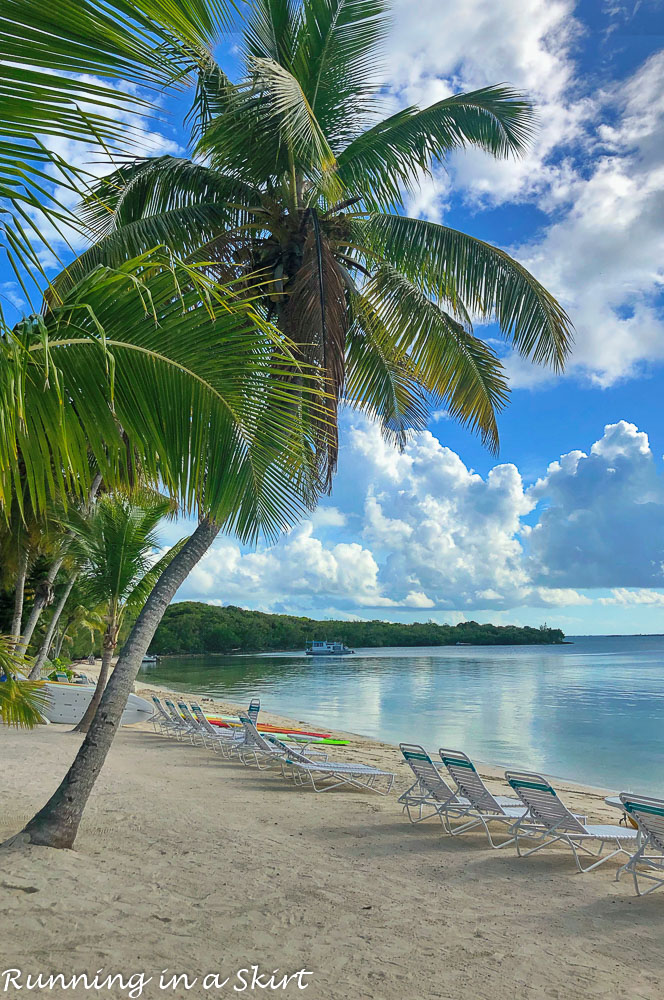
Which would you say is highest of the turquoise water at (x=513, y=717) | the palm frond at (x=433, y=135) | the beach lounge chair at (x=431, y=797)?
the palm frond at (x=433, y=135)

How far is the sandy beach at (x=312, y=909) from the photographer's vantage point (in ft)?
12.8

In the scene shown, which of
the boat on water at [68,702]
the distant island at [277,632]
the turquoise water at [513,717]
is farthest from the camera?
the distant island at [277,632]

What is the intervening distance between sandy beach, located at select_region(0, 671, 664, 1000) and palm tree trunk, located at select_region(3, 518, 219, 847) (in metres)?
0.25

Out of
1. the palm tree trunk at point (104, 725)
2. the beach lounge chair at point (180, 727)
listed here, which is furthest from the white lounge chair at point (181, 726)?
the palm tree trunk at point (104, 725)

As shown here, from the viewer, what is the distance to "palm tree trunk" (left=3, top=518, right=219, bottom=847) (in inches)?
A: 227

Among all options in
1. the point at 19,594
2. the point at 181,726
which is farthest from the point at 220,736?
the point at 19,594

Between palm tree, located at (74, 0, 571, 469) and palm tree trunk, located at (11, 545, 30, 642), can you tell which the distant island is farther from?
palm tree, located at (74, 0, 571, 469)

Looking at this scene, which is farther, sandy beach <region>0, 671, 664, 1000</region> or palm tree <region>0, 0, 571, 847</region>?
palm tree <region>0, 0, 571, 847</region>

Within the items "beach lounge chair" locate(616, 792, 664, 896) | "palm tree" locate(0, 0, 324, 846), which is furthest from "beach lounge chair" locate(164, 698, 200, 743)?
"palm tree" locate(0, 0, 324, 846)

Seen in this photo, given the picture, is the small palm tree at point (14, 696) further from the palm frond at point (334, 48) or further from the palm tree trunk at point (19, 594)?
the palm tree trunk at point (19, 594)

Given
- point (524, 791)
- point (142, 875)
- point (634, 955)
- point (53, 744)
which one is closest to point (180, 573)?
point (142, 875)

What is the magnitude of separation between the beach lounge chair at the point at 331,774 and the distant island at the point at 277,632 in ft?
263

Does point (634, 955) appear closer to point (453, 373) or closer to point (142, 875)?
point (142, 875)

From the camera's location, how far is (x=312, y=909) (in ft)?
16.0
